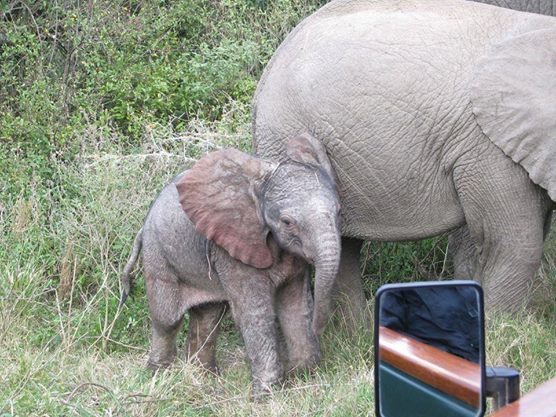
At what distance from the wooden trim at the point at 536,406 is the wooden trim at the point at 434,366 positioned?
24 centimetres

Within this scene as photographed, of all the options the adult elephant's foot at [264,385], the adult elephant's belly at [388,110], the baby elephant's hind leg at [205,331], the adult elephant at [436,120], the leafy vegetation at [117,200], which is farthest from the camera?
the baby elephant's hind leg at [205,331]

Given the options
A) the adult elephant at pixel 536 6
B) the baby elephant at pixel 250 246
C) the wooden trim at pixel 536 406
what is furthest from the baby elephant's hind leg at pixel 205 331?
the wooden trim at pixel 536 406

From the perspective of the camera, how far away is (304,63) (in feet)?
19.4

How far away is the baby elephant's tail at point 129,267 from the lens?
5.90 meters

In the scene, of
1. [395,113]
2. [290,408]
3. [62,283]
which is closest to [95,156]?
[62,283]

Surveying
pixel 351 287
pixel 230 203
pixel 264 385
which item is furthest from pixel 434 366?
pixel 351 287

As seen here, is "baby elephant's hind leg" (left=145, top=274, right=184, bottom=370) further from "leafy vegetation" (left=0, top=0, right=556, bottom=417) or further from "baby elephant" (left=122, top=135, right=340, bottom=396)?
"leafy vegetation" (left=0, top=0, right=556, bottom=417)

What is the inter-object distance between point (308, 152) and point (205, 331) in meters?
0.94

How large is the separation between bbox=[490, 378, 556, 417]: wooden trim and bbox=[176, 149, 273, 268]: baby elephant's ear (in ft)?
10.7

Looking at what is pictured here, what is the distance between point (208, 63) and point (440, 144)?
2537 mm

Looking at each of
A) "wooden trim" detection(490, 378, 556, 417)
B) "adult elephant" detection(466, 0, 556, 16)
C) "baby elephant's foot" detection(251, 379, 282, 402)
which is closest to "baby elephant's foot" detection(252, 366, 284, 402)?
"baby elephant's foot" detection(251, 379, 282, 402)

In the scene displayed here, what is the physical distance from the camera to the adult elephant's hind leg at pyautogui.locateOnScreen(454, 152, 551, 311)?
5605 millimetres

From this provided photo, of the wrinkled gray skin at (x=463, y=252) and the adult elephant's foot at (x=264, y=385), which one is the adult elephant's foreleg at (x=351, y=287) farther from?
the adult elephant's foot at (x=264, y=385)

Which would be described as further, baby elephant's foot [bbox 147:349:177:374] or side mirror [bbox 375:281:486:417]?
baby elephant's foot [bbox 147:349:177:374]
